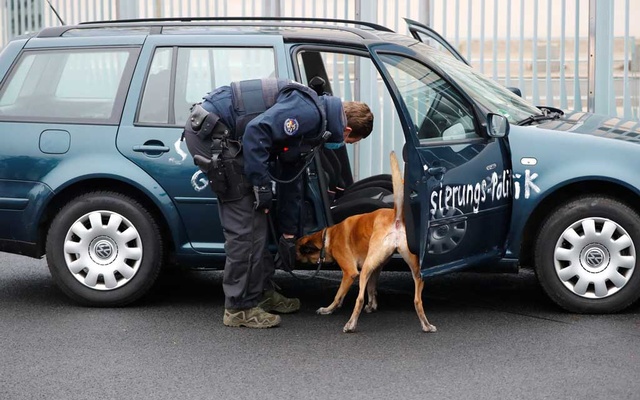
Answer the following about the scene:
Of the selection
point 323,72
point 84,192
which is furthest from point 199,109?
point 323,72

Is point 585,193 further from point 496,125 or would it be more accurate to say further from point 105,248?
point 105,248

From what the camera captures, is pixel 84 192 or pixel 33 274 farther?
pixel 33 274

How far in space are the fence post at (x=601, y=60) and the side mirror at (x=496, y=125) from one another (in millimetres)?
4410

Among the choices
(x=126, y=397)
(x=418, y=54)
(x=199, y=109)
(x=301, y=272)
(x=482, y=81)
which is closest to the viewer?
(x=126, y=397)

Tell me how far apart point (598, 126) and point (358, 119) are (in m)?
1.46

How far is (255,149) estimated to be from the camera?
19.1ft

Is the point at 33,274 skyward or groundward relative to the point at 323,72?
groundward

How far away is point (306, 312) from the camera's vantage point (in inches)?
264

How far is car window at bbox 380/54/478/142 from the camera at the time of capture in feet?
20.7

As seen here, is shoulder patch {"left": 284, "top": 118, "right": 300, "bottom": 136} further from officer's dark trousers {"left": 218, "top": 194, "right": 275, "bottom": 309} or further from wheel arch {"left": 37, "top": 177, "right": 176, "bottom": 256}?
wheel arch {"left": 37, "top": 177, "right": 176, "bottom": 256}

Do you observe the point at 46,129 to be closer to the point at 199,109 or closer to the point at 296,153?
the point at 199,109

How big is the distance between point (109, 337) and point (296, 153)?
1.40 metres

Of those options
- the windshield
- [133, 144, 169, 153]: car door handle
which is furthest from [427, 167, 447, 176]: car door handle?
[133, 144, 169, 153]: car door handle

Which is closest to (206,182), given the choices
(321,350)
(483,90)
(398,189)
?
(398,189)
